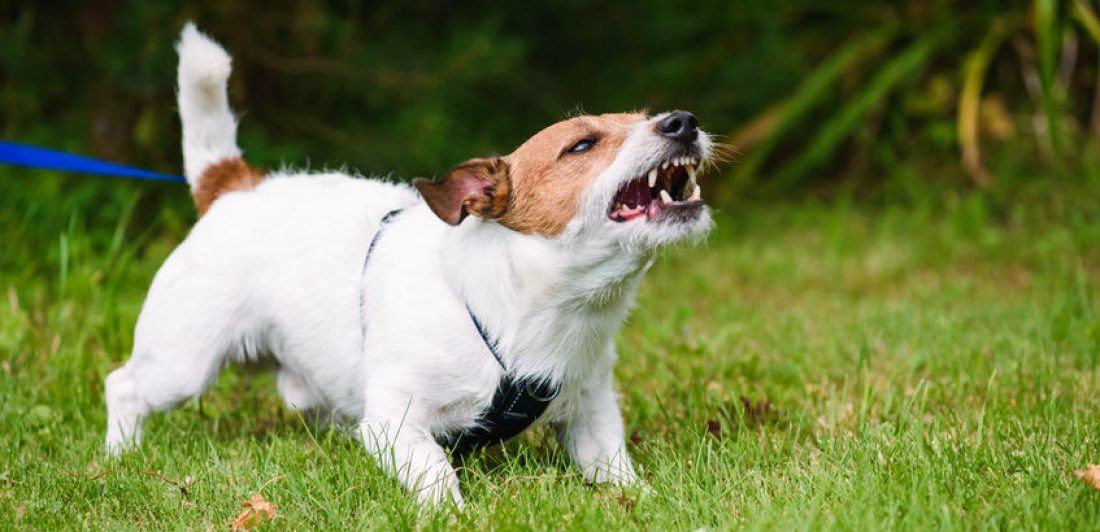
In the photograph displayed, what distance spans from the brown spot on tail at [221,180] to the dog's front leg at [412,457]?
1.11 m

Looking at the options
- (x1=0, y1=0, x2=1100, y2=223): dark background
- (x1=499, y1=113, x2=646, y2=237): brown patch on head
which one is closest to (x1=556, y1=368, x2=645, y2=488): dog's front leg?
(x1=499, y1=113, x2=646, y2=237): brown patch on head

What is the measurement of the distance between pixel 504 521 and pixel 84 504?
1114mm

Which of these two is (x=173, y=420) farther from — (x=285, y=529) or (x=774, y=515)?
(x=774, y=515)

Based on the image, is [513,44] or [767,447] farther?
[513,44]

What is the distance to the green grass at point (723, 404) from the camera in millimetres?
2740

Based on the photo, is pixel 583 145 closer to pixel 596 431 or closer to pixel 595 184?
pixel 595 184

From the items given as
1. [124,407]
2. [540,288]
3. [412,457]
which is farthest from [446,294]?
[124,407]

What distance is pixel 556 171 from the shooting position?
305cm

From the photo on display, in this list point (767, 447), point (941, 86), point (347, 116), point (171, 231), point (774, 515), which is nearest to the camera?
point (774, 515)

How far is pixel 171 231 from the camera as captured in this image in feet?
19.8

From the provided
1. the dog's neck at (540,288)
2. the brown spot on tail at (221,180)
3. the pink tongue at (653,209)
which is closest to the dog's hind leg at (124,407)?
the brown spot on tail at (221,180)

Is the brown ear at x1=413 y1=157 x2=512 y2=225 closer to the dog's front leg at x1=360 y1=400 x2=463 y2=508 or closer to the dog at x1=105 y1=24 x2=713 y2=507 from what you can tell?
the dog at x1=105 y1=24 x2=713 y2=507

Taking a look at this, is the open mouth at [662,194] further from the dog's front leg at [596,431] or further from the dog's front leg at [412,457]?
the dog's front leg at [412,457]

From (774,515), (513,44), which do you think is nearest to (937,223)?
(513,44)
